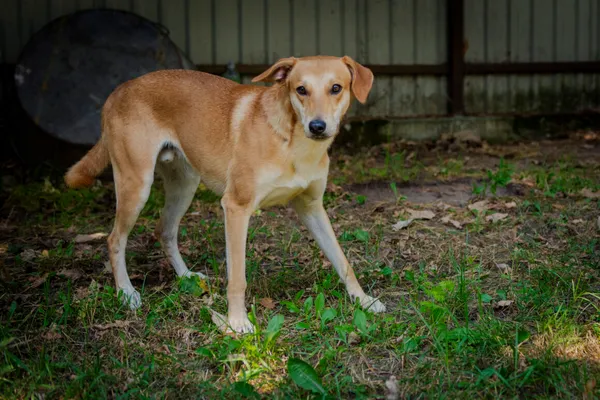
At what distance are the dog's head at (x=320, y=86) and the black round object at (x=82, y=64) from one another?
4183 millimetres

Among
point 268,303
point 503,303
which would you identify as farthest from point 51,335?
point 503,303

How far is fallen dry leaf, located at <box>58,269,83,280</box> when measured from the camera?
456cm

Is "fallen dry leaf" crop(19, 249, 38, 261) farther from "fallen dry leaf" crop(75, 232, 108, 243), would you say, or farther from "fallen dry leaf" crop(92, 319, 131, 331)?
"fallen dry leaf" crop(92, 319, 131, 331)

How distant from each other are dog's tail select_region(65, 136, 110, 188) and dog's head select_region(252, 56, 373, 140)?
1349mm

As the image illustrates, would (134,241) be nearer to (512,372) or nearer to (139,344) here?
(139,344)

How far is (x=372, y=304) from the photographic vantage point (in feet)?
12.9

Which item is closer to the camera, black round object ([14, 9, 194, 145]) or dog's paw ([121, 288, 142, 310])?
dog's paw ([121, 288, 142, 310])

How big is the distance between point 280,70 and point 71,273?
1.92 metres

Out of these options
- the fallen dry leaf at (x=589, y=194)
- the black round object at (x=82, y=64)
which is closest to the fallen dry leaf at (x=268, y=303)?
the fallen dry leaf at (x=589, y=194)

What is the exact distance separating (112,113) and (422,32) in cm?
691

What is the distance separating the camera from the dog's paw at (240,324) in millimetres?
3615

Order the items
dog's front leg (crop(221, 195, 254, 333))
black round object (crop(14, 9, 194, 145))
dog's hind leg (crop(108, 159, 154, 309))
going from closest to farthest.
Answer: dog's front leg (crop(221, 195, 254, 333)) → dog's hind leg (crop(108, 159, 154, 309)) → black round object (crop(14, 9, 194, 145))

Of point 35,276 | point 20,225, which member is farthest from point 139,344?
point 20,225

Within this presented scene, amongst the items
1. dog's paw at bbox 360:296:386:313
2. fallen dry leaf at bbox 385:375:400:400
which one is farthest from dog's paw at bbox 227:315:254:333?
fallen dry leaf at bbox 385:375:400:400
